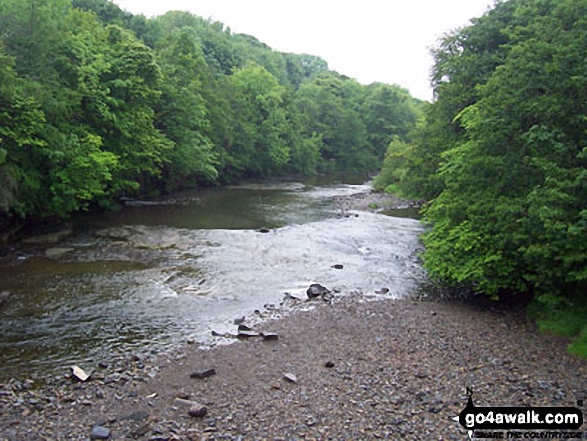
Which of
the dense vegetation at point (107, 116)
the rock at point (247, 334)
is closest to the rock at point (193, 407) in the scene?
the rock at point (247, 334)

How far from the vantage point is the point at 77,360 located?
12.5m

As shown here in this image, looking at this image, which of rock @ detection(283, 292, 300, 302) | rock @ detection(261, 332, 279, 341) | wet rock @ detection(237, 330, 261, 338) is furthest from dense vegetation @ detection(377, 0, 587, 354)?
wet rock @ detection(237, 330, 261, 338)

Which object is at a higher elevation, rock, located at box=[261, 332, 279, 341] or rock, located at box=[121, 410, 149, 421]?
rock, located at box=[261, 332, 279, 341]

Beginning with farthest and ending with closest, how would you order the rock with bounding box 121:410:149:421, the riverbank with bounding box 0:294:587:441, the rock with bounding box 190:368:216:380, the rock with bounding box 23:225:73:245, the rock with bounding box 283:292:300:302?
the rock with bounding box 23:225:73:245, the rock with bounding box 283:292:300:302, the rock with bounding box 190:368:216:380, the rock with bounding box 121:410:149:421, the riverbank with bounding box 0:294:587:441

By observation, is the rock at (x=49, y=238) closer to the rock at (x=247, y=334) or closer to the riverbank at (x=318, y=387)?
the rock at (x=247, y=334)

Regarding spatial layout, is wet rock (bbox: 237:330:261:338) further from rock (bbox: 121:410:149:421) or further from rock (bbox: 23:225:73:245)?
rock (bbox: 23:225:73:245)

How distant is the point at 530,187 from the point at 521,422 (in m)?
9.25

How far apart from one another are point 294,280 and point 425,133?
15057 mm

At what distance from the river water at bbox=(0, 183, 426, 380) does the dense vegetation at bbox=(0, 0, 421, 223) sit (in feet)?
11.6

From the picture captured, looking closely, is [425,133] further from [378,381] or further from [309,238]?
[378,381]

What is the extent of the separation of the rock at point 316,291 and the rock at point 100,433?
10.5 metres

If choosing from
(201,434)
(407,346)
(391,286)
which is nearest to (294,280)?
(391,286)

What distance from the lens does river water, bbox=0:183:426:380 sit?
14.1 m

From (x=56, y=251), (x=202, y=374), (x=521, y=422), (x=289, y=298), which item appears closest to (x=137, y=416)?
(x=202, y=374)
